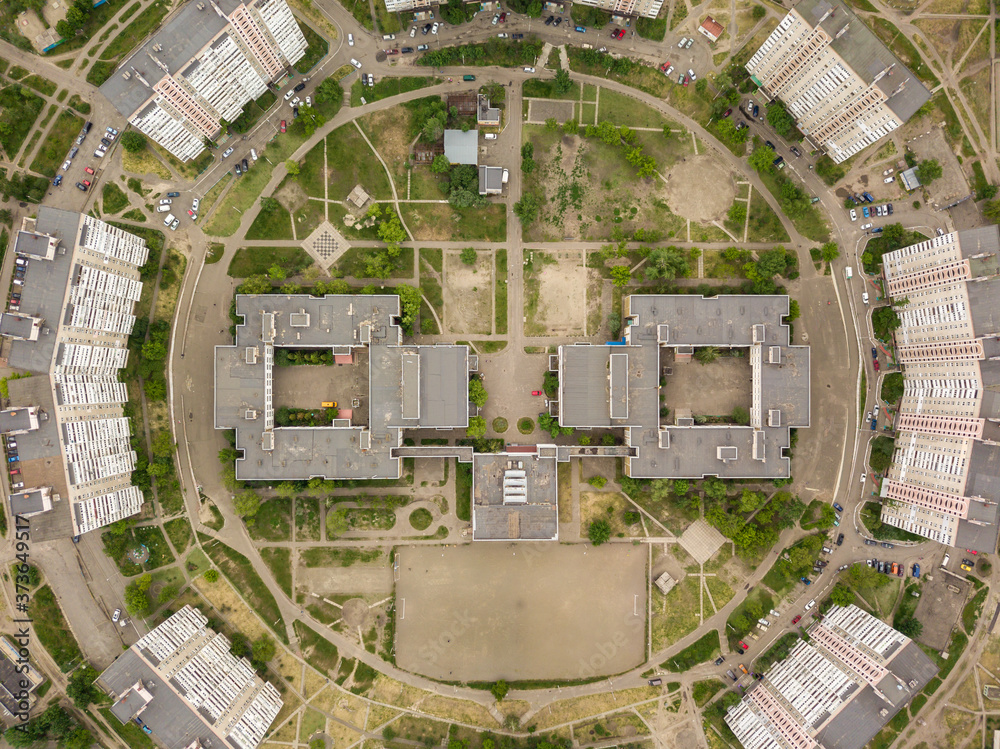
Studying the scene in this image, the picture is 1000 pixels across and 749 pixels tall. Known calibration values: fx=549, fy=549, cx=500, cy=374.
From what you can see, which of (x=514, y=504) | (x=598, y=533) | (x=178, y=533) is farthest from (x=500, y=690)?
(x=178, y=533)

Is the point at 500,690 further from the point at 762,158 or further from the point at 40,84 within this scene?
the point at 40,84

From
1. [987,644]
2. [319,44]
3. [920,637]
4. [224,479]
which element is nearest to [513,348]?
[224,479]

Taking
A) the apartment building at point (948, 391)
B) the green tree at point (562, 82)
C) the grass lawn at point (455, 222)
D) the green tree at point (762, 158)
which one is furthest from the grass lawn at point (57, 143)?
the apartment building at point (948, 391)

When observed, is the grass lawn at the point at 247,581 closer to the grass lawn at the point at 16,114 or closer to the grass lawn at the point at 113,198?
the grass lawn at the point at 113,198

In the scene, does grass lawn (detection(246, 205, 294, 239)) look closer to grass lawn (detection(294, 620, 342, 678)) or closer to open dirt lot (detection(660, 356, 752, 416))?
grass lawn (detection(294, 620, 342, 678))

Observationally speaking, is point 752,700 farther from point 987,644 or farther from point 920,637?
point 987,644

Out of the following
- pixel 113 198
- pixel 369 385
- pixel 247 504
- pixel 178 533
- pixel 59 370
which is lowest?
pixel 178 533
